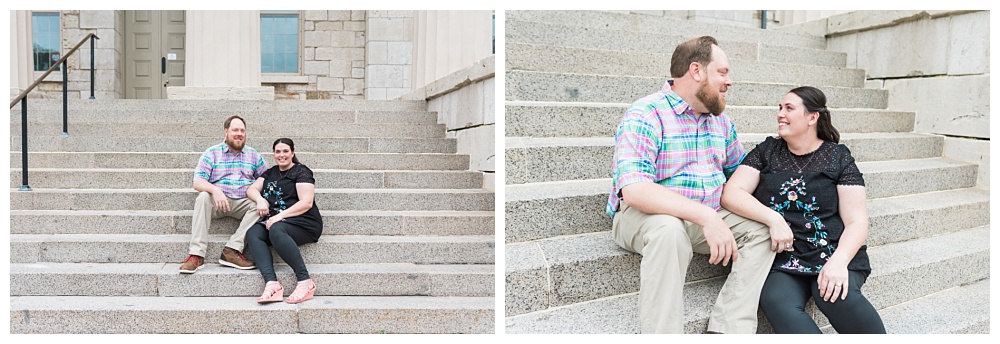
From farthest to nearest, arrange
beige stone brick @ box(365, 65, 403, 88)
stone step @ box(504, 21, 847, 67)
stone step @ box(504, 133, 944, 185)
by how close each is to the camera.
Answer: beige stone brick @ box(365, 65, 403, 88) → stone step @ box(504, 21, 847, 67) → stone step @ box(504, 133, 944, 185)

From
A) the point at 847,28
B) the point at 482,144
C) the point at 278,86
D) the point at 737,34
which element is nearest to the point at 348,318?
the point at 482,144

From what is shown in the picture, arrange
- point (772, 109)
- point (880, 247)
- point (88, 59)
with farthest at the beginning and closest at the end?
point (88, 59)
point (772, 109)
point (880, 247)

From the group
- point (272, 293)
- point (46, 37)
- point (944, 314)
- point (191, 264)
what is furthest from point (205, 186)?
point (46, 37)

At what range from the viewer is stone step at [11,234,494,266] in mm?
4676

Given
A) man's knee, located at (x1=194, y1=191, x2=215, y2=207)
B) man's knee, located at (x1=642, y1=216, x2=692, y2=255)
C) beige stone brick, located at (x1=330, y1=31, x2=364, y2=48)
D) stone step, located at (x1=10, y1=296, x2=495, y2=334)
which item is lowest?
stone step, located at (x1=10, y1=296, x2=495, y2=334)

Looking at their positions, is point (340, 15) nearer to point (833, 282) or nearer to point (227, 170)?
point (227, 170)

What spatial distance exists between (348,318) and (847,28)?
→ 14.4 feet

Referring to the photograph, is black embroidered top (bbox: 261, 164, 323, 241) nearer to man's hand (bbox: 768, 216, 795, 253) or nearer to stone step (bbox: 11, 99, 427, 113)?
stone step (bbox: 11, 99, 427, 113)

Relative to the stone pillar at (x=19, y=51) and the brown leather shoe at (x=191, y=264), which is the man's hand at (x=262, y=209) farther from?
the stone pillar at (x=19, y=51)

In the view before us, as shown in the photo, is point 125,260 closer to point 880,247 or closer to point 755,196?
point 755,196

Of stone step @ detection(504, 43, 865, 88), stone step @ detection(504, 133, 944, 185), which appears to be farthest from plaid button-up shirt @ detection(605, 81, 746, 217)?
stone step @ detection(504, 43, 865, 88)

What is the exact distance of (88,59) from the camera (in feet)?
36.8

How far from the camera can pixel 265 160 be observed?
594 cm

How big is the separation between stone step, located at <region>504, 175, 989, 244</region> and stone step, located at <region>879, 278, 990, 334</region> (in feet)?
1.35
